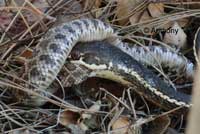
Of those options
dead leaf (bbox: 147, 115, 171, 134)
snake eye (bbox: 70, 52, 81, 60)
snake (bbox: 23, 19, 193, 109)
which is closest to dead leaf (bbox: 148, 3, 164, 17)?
snake (bbox: 23, 19, 193, 109)

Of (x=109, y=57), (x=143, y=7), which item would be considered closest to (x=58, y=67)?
(x=109, y=57)

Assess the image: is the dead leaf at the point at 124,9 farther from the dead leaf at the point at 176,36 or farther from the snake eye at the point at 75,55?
the snake eye at the point at 75,55

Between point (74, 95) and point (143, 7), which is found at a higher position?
point (143, 7)

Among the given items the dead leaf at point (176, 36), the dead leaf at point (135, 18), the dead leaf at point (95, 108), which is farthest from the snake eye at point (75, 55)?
the dead leaf at point (176, 36)

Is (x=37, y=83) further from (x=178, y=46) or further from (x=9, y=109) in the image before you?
(x=178, y=46)

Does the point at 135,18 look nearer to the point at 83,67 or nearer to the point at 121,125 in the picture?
the point at 83,67

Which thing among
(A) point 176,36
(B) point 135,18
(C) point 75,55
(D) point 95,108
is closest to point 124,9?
(B) point 135,18

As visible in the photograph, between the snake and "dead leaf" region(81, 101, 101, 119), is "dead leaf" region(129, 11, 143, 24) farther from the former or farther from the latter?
"dead leaf" region(81, 101, 101, 119)
